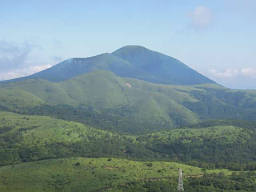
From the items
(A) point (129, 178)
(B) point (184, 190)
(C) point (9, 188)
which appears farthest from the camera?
(A) point (129, 178)

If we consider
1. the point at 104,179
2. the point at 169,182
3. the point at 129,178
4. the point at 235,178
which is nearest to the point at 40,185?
the point at 104,179

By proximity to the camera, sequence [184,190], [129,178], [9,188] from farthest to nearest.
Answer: [129,178] < [9,188] < [184,190]

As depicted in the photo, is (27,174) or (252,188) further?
(27,174)

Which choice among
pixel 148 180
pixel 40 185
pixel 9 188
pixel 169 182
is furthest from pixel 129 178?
pixel 9 188

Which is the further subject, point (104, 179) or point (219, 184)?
point (104, 179)

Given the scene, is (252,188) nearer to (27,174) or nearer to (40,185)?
(40,185)

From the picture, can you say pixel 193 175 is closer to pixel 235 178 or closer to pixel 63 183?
pixel 235 178

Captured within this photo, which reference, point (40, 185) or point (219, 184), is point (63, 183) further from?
point (219, 184)
